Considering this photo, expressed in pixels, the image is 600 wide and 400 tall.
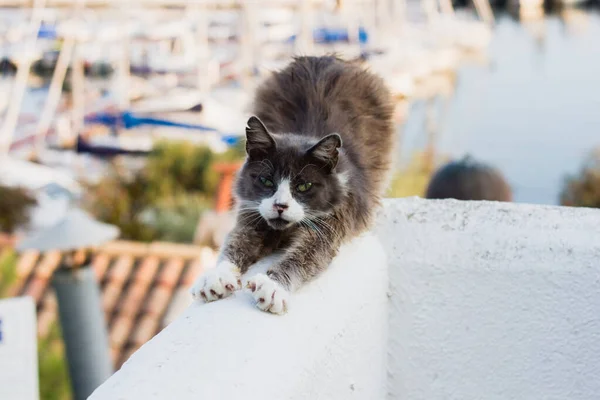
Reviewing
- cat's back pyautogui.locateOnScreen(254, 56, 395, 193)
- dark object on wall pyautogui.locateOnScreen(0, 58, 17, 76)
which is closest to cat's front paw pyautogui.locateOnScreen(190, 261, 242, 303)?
cat's back pyautogui.locateOnScreen(254, 56, 395, 193)

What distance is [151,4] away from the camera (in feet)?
58.3

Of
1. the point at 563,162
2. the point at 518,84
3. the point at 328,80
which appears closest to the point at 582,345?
the point at 328,80

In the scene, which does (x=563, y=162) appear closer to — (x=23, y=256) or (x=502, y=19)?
(x=23, y=256)

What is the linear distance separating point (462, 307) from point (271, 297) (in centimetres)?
59

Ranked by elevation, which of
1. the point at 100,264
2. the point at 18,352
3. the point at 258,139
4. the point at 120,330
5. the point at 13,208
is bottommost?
the point at 13,208

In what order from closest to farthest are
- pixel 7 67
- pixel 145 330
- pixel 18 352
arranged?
pixel 18 352 → pixel 145 330 → pixel 7 67

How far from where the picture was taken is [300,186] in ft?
6.14

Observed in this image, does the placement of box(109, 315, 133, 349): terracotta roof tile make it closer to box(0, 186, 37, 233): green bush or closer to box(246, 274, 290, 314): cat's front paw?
box(246, 274, 290, 314): cat's front paw

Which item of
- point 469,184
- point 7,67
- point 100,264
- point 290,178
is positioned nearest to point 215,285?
point 290,178

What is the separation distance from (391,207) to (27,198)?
9151 mm

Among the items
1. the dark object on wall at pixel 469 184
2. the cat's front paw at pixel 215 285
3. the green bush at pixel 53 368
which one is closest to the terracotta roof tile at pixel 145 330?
the green bush at pixel 53 368

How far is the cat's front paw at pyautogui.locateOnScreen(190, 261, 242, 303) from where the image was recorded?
4.82 feet

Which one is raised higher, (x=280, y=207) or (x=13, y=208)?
(x=280, y=207)

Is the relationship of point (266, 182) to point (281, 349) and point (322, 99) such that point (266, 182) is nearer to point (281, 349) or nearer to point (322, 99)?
point (322, 99)
